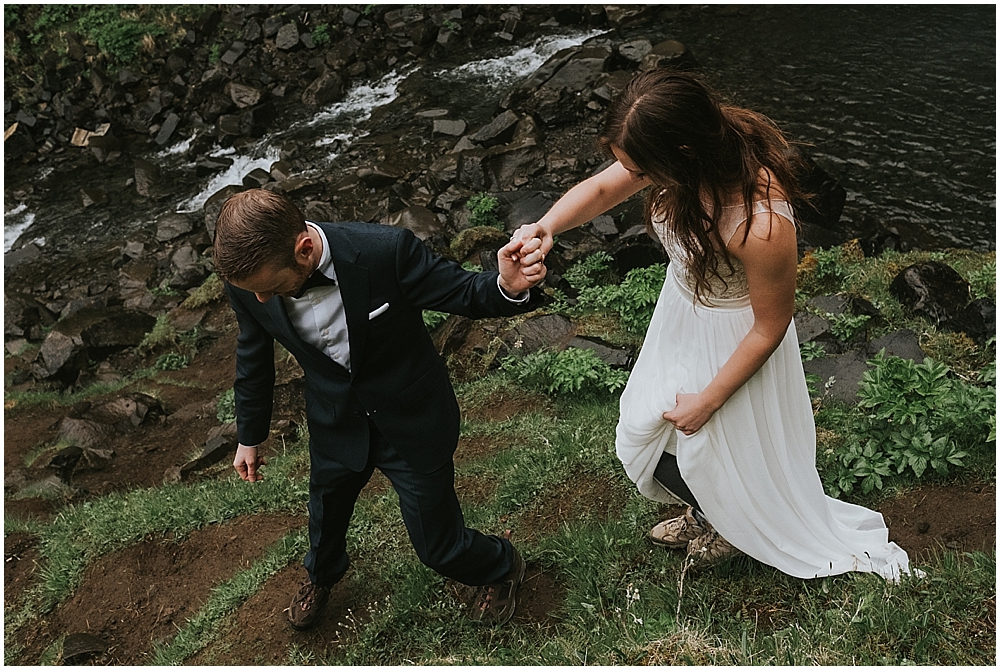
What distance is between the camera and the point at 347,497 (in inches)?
145

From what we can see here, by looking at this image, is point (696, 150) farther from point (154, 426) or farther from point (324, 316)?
point (154, 426)

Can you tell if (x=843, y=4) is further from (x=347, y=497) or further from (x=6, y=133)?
(x=6, y=133)

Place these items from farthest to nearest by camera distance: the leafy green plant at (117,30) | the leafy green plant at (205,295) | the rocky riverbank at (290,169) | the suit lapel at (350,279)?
the leafy green plant at (117,30) → the leafy green plant at (205,295) → the rocky riverbank at (290,169) → the suit lapel at (350,279)

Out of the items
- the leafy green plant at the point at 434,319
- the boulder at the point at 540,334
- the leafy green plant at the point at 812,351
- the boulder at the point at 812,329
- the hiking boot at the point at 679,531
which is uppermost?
the hiking boot at the point at 679,531

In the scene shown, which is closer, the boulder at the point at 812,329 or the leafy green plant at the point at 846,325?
the boulder at the point at 812,329

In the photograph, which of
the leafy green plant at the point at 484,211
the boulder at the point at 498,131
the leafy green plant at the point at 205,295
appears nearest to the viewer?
the leafy green plant at the point at 484,211

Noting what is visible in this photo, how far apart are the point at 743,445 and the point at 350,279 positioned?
1.69m

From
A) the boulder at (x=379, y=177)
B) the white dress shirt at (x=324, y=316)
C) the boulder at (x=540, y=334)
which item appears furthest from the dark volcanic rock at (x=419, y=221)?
the white dress shirt at (x=324, y=316)

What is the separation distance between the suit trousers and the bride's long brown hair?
149cm

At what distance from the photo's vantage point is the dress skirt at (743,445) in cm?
306

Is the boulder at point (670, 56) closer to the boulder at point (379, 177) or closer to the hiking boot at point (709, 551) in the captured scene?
the boulder at point (379, 177)

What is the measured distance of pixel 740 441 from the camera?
10.2ft

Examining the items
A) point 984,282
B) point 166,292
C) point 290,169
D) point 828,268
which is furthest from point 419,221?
point 984,282

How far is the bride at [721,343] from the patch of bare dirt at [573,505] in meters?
0.73
